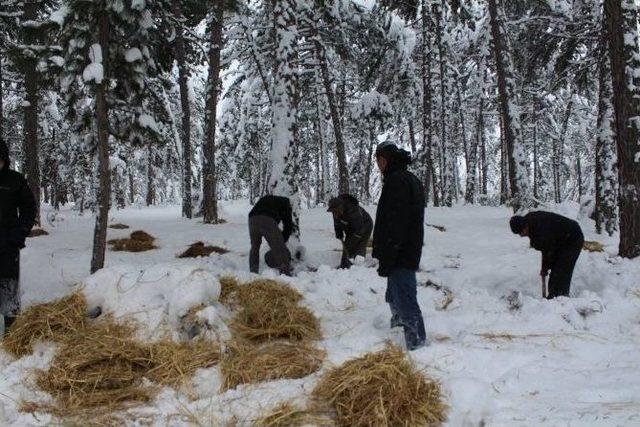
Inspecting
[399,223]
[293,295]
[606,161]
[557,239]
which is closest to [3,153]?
[293,295]

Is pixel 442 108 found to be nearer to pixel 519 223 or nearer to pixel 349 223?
pixel 349 223

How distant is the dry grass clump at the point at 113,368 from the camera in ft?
12.3

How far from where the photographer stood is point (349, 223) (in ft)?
28.6

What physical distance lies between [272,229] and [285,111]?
8.60ft

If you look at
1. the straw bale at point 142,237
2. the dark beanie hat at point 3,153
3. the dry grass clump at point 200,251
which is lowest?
the dry grass clump at point 200,251

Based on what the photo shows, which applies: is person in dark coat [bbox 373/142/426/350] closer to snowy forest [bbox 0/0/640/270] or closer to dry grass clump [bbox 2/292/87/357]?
dry grass clump [bbox 2/292/87/357]

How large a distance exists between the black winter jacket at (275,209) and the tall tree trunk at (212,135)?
6.69 meters

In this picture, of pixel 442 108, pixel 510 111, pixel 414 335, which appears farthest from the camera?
pixel 442 108

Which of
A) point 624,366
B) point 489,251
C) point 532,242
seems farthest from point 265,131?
point 624,366

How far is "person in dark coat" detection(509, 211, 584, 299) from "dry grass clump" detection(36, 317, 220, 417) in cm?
404

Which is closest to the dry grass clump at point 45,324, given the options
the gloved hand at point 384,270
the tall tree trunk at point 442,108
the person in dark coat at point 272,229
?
the gloved hand at point 384,270

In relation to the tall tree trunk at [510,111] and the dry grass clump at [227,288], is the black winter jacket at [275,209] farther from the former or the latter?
the tall tree trunk at [510,111]

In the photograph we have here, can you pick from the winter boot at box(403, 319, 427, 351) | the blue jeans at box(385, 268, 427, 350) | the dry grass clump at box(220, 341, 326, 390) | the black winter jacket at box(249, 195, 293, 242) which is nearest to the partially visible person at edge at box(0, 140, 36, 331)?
the dry grass clump at box(220, 341, 326, 390)

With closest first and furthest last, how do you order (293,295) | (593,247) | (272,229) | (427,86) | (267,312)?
1. (267,312)
2. (293,295)
3. (272,229)
4. (593,247)
5. (427,86)
